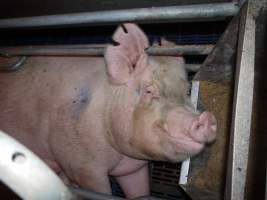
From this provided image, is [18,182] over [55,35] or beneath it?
beneath

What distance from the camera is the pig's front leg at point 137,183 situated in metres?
2.82

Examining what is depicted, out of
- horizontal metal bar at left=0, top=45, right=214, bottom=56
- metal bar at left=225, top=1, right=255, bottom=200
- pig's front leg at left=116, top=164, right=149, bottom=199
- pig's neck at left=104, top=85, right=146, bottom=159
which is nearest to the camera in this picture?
metal bar at left=225, top=1, right=255, bottom=200

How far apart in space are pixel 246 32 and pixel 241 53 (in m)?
0.09

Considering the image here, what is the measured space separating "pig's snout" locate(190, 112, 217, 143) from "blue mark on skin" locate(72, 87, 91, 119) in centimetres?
95

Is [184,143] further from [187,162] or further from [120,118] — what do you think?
[120,118]

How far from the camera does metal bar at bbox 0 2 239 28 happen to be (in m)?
1.45

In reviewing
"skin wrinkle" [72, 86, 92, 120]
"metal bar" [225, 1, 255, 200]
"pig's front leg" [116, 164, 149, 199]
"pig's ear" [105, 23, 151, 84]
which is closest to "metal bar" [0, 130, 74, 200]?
"metal bar" [225, 1, 255, 200]

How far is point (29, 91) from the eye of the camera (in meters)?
2.78

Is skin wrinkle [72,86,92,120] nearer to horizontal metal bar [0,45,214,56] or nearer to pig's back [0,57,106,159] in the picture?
pig's back [0,57,106,159]

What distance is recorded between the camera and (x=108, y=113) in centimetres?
250

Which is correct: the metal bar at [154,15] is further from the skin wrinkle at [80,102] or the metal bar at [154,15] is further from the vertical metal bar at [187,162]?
the skin wrinkle at [80,102]

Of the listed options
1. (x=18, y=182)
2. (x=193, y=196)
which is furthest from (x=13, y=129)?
(x=18, y=182)

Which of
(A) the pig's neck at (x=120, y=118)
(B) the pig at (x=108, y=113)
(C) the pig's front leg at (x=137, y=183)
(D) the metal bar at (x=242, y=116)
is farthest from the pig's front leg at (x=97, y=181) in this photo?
(D) the metal bar at (x=242, y=116)

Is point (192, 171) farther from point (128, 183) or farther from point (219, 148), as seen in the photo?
point (128, 183)
